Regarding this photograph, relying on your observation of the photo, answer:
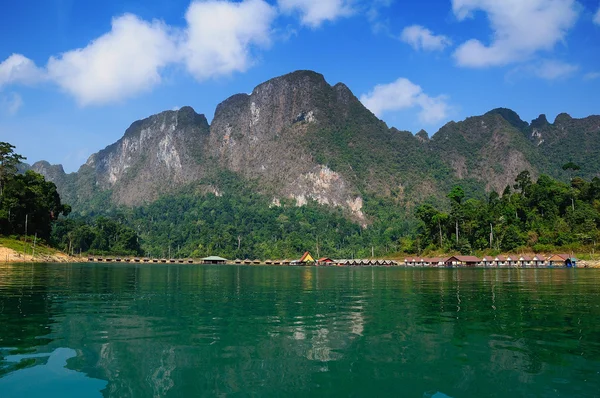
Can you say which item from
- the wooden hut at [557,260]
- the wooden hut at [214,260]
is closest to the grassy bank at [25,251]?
the wooden hut at [214,260]

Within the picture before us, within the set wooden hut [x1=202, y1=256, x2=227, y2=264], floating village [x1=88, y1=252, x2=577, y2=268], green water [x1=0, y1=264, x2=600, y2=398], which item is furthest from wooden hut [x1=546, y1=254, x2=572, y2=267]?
wooden hut [x1=202, y1=256, x2=227, y2=264]

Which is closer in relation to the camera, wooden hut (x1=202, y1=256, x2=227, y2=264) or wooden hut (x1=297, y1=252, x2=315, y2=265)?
wooden hut (x1=297, y1=252, x2=315, y2=265)

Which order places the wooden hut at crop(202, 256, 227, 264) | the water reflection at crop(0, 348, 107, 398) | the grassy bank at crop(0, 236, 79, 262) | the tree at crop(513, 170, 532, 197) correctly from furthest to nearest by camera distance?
the wooden hut at crop(202, 256, 227, 264) < the tree at crop(513, 170, 532, 197) < the grassy bank at crop(0, 236, 79, 262) < the water reflection at crop(0, 348, 107, 398)

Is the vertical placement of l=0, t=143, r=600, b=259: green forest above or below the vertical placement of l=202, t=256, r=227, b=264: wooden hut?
above

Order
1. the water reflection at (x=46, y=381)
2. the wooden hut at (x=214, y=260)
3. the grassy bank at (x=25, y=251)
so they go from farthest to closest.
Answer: the wooden hut at (x=214, y=260), the grassy bank at (x=25, y=251), the water reflection at (x=46, y=381)

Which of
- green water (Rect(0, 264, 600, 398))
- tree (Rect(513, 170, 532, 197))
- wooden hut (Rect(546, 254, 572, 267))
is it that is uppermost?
tree (Rect(513, 170, 532, 197))

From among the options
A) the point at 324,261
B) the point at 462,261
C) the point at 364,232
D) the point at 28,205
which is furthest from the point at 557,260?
the point at 364,232

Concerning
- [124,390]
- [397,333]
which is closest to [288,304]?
[397,333]

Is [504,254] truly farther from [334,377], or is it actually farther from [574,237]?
[334,377]

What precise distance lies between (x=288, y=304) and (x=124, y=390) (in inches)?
553

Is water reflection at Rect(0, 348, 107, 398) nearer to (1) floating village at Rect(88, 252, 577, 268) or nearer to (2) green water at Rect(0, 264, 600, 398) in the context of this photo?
(2) green water at Rect(0, 264, 600, 398)

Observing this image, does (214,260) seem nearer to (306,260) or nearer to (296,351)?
(306,260)

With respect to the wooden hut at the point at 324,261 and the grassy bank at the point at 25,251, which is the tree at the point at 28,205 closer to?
the grassy bank at the point at 25,251

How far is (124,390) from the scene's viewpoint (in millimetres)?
8109
